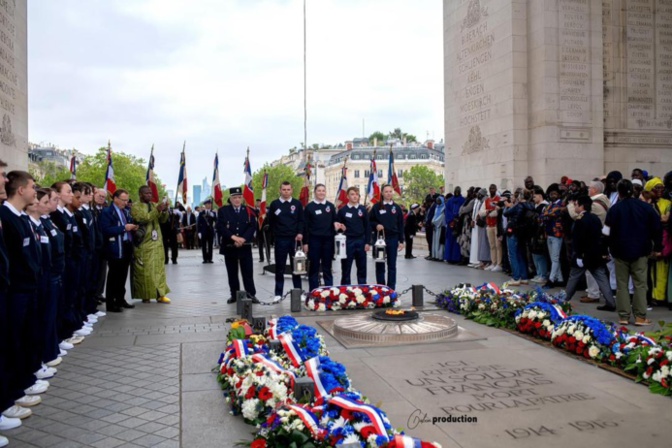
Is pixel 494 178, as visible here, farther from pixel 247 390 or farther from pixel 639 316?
pixel 247 390

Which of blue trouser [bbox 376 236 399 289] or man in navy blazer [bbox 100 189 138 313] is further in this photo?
blue trouser [bbox 376 236 399 289]

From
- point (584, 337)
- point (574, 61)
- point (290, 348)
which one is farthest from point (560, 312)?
point (574, 61)

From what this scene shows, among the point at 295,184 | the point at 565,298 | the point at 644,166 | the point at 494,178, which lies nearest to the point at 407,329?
the point at 565,298

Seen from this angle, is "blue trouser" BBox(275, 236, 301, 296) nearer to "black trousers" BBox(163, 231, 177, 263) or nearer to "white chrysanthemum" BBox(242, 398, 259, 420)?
"white chrysanthemum" BBox(242, 398, 259, 420)

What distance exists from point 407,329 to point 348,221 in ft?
13.1

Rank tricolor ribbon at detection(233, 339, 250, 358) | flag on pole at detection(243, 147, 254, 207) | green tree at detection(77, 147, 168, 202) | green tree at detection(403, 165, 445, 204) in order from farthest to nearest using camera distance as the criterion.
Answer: green tree at detection(403, 165, 445, 204), green tree at detection(77, 147, 168, 202), flag on pole at detection(243, 147, 254, 207), tricolor ribbon at detection(233, 339, 250, 358)

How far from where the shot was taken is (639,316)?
7723 millimetres

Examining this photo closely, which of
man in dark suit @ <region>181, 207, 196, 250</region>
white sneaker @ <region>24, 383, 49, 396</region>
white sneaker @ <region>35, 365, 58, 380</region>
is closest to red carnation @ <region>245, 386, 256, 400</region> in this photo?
white sneaker @ <region>24, 383, 49, 396</region>

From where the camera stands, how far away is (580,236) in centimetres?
886

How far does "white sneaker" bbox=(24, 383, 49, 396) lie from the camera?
5.29 metres

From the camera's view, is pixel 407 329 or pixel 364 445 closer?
pixel 364 445

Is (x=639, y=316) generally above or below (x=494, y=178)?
below

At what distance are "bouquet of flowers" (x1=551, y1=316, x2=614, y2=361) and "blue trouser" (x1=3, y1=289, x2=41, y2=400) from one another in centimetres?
554

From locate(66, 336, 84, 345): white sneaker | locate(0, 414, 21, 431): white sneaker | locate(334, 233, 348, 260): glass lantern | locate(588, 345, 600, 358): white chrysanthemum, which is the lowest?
locate(0, 414, 21, 431): white sneaker
